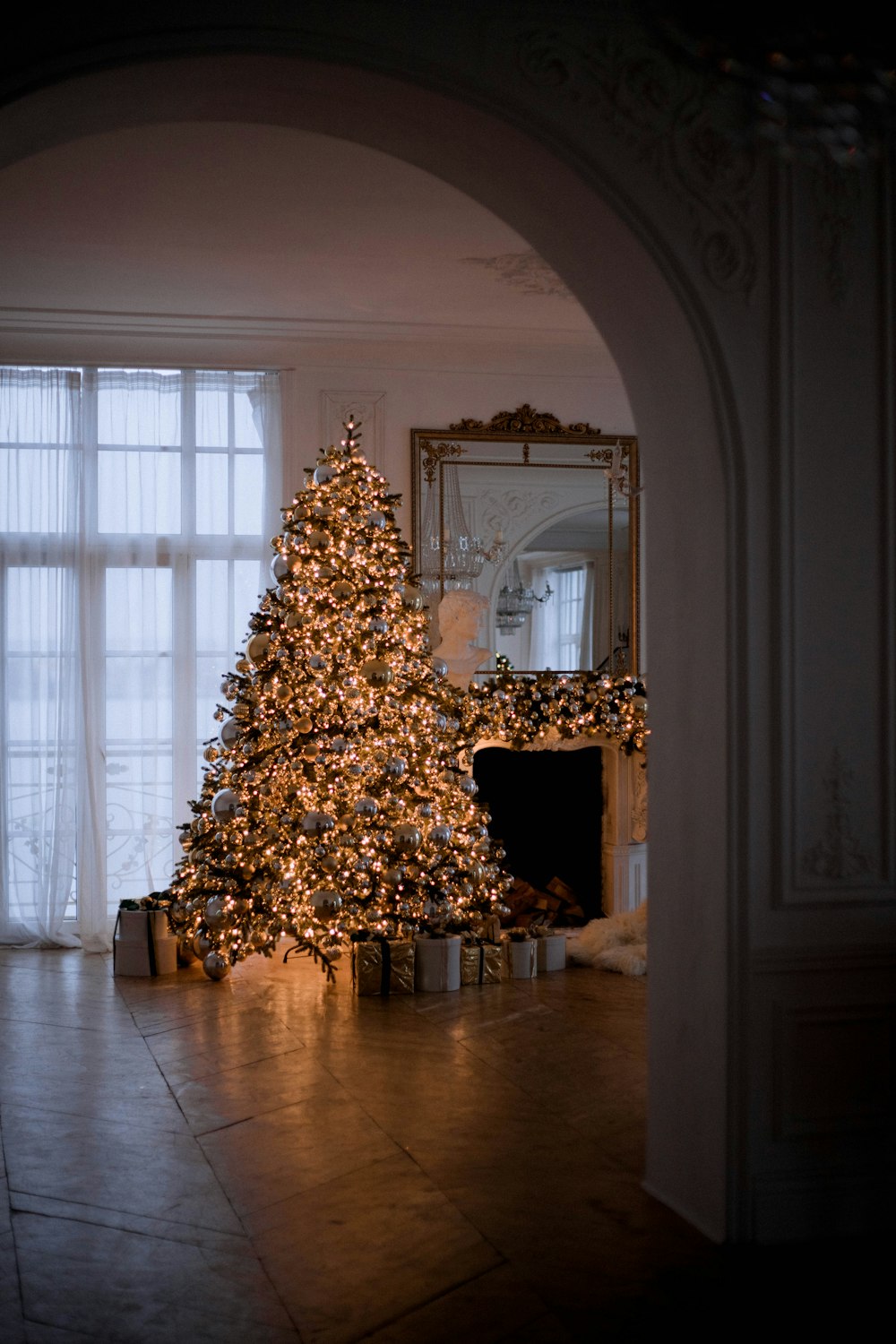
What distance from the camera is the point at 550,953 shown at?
6605 mm

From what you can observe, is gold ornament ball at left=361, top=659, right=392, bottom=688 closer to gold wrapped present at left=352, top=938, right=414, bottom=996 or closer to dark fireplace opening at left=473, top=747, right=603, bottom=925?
gold wrapped present at left=352, top=938, right=414, bottom=996

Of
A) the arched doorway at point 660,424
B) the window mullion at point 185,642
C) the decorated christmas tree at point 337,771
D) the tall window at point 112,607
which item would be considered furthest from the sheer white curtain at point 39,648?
the arched doorway at point 660,424

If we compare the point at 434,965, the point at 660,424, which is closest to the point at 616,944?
the point at 434,965

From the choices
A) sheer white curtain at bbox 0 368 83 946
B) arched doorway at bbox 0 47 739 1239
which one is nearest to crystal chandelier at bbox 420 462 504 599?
sheer white curtain at bbox 0 368 83 946

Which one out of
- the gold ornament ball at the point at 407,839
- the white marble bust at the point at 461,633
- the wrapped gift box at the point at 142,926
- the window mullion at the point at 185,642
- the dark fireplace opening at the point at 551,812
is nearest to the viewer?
the gold ornament ball at the point at 407,839

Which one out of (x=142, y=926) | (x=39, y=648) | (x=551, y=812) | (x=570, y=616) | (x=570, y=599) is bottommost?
(x=142, y=926)

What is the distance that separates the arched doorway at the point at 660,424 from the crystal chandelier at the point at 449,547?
394 cm

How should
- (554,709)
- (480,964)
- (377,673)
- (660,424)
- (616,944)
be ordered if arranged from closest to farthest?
(660,424), (377,673), (480,964), (616,944), (554,709)

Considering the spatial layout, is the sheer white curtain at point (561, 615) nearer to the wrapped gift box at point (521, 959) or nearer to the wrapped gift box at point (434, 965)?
the wrapped gift box at point (521, 959)

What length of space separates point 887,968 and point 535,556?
4.63 m

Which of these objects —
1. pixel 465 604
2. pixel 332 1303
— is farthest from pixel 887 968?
pixel 465 604

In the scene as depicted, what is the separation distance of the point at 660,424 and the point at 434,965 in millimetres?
3484

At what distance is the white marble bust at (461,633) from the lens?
7328mm

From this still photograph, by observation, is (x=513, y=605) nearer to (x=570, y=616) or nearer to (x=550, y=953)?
(x=570, y=616)
